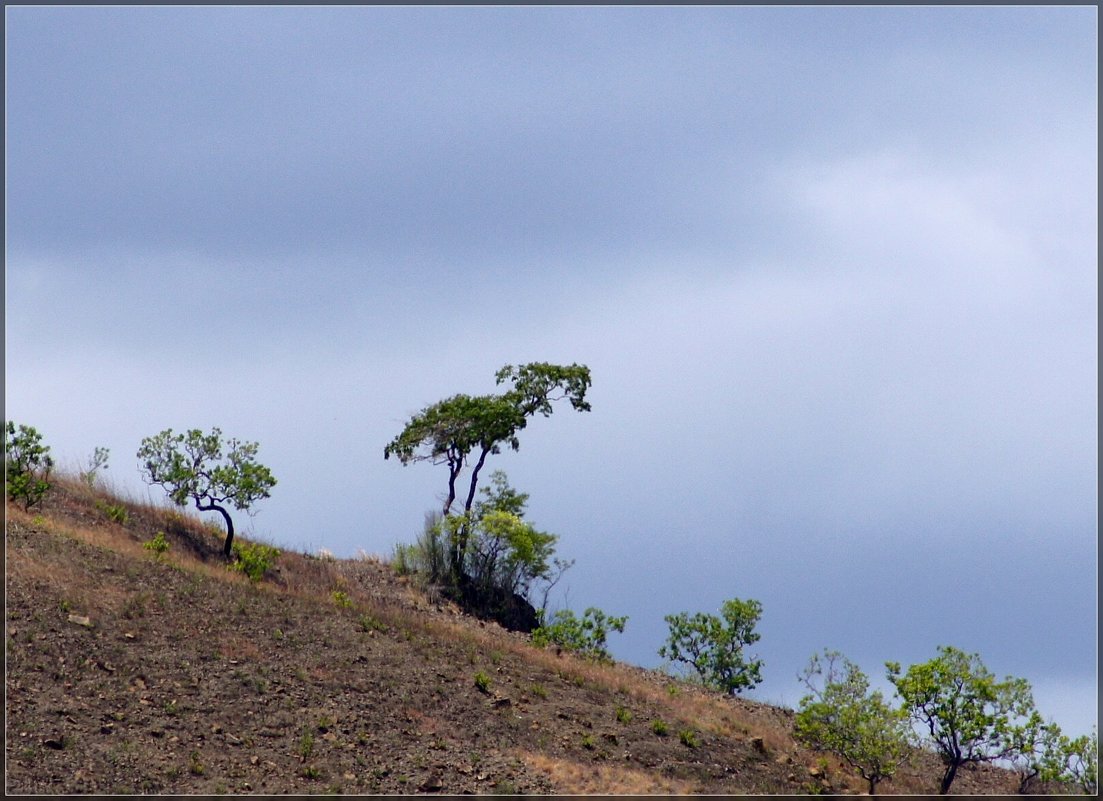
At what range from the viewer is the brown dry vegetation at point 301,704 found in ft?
86.2

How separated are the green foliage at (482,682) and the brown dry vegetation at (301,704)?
23cm

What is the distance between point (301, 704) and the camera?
1160 inches

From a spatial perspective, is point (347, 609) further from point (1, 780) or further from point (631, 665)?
point (1, 780)

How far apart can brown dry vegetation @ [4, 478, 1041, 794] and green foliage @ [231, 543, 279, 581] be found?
1.53 metres

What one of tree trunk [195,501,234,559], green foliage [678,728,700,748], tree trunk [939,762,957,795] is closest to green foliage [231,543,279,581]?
tree trunk [195,501,234,559]

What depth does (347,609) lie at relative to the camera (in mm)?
36969

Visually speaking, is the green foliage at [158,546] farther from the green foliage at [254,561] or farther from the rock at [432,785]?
the rock at [432,785]

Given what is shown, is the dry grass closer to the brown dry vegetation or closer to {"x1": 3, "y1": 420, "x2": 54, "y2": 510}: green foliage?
the brown dry vegetation

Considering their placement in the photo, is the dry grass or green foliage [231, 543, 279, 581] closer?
the dry grass

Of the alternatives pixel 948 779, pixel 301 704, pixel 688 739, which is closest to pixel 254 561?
pixel 301 704

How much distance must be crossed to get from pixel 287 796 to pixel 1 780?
5.39 metres

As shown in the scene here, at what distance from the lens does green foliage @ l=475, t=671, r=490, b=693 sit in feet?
107

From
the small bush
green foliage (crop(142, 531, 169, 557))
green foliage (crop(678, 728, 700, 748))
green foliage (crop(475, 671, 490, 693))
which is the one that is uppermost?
the small bush

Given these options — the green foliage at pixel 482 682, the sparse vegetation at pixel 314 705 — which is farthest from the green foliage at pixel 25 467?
the green foliage at pixel 482 682
